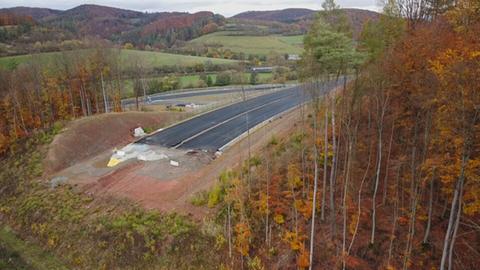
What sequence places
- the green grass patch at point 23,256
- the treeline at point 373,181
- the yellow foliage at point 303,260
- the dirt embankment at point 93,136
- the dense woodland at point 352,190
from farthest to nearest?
1. the dirt embankment at point 93,136
2. the green grass patch at point 23,256
3. the yellow foliage at point 303,260
4. the treeline at point 373,181
5. the dense woodland at point 352,190

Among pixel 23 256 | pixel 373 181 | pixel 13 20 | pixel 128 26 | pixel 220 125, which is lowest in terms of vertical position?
pixel 23 256

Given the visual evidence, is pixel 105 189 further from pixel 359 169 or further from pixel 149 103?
pixel 149 103

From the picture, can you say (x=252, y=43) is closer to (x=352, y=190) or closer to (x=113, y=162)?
(x=113, y=162)

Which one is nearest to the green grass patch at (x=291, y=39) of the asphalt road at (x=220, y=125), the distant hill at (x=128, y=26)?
the distant hill at (x=128, y=26)

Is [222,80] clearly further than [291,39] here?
No

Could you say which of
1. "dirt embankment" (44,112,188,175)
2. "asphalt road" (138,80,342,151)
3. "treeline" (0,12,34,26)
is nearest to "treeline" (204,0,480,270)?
"asphalt road" (138,80,342,151)

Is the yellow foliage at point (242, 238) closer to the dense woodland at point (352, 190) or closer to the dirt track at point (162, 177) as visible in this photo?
the dense woodland at point (352, 190)

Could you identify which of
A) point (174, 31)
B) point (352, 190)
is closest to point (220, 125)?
point (352, 190)
